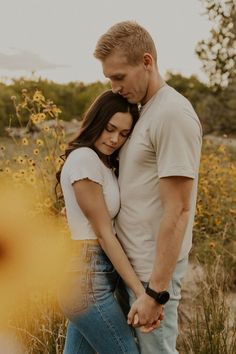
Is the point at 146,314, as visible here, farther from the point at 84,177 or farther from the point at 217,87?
the point at 217,87

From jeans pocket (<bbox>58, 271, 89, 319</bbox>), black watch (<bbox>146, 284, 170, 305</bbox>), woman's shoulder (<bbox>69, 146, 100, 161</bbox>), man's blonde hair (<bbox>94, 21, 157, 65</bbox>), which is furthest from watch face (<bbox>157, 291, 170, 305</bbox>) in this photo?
man's blonde hair (<bbox>94, 21, 157, 65</bbox>)

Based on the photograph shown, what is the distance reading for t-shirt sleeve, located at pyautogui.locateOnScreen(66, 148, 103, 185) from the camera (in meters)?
2.35

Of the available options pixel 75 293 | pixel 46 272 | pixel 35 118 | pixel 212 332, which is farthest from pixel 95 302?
pixel 35 118

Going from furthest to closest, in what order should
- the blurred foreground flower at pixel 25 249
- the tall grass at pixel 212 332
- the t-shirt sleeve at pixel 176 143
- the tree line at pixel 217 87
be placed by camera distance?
the tree line at pixel 217 87
the blurred foreground flower at pixel 25 249
the tall grass at pixel 212 332
the t-shirt sleeve at pixel 176 143

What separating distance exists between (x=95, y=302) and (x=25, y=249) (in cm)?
185

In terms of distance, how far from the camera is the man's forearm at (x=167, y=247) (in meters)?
2.22

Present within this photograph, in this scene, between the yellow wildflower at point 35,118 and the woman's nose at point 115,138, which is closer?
the woman's nose at point 115,138

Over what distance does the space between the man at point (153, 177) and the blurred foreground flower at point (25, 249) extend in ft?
4.16

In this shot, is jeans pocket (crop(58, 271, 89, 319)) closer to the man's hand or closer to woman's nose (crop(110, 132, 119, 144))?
the man's hand

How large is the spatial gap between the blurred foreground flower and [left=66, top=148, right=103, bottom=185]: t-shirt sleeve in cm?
128

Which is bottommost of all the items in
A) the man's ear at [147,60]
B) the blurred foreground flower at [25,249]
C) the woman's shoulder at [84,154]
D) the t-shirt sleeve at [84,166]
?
the blurred foreground flower at [25,249]

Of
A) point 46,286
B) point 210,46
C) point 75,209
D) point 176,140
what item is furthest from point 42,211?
point 210,46

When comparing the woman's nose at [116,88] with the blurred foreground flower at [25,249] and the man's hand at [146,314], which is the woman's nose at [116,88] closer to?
the man's hand at [146,314]

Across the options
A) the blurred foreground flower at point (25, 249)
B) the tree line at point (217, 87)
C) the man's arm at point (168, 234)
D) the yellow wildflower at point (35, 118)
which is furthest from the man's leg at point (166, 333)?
the tree line at point (217, 87)
